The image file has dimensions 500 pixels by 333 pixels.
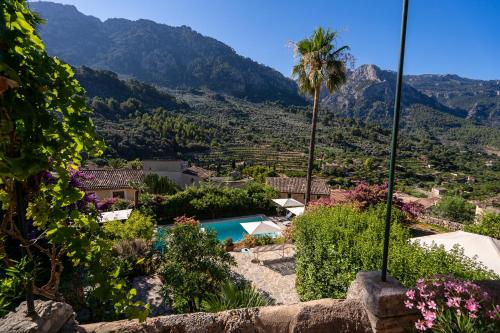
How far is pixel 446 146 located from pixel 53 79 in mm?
128109

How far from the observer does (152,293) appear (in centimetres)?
852

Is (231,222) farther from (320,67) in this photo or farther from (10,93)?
(10,93)

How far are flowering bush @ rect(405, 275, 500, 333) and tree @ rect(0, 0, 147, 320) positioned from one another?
239cm

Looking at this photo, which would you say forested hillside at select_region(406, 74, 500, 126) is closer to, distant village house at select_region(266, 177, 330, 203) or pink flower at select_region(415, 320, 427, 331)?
distant village house at select_region(266, 177, 330, 203)

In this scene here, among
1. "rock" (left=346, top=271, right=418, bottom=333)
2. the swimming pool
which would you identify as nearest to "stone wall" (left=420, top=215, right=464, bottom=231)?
the swimming pool

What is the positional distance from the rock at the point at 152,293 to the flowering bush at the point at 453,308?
6.35 metres

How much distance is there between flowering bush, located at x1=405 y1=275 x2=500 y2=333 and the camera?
2.41 meters

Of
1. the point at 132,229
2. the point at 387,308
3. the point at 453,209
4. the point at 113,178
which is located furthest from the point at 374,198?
the point at 453,209

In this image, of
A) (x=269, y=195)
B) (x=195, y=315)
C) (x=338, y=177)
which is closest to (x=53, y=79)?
(x=195, y=315)

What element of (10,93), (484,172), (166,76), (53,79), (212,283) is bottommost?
(484,172)

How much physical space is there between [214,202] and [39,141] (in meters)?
20.2

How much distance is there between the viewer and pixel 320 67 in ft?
48.6

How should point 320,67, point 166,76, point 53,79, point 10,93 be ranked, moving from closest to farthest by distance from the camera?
1. point 10,93
2. point 53,79
3. point 320,67
4. point 166,76

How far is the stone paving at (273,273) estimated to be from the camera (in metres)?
8.82
